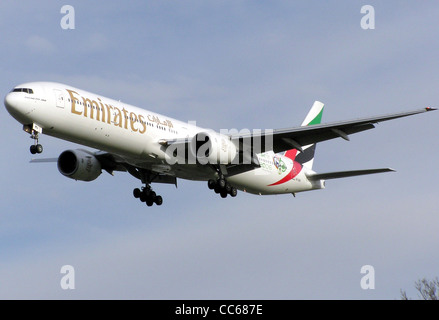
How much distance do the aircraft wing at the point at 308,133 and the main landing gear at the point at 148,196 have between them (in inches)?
241

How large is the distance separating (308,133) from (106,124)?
9.74 metres

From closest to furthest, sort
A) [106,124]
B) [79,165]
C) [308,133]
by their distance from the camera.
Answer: [106,124] < [308,133] < [79,165]

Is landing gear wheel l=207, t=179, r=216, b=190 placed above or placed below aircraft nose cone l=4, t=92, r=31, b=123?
below

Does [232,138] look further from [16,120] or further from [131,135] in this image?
[16,120]

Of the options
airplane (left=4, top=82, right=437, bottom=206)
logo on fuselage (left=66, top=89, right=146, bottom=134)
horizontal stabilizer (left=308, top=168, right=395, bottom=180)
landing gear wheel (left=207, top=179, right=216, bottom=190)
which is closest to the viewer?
airplane (left=4, top=82, right=437, bottom=206)

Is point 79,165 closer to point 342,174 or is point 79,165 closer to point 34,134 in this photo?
point 34,134

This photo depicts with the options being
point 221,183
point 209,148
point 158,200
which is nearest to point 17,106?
point 209,148

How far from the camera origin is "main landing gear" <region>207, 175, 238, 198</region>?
3917 cm

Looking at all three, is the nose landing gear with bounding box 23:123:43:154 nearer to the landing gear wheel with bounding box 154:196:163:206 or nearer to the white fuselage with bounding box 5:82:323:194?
the white fuselage with bounding box 5:82:323:194

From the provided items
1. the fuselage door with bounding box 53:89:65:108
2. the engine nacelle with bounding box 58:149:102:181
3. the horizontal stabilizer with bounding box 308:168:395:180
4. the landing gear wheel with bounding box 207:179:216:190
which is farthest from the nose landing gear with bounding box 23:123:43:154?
the horizontal stabilizer with bounding box 308:168:395:180

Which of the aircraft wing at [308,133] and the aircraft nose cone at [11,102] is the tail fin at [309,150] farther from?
the aircraft nose cone at [11,102]

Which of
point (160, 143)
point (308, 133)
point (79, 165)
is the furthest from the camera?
point (79, 165)

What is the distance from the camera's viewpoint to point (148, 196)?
4225cm

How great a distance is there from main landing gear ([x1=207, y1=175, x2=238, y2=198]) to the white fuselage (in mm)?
397
